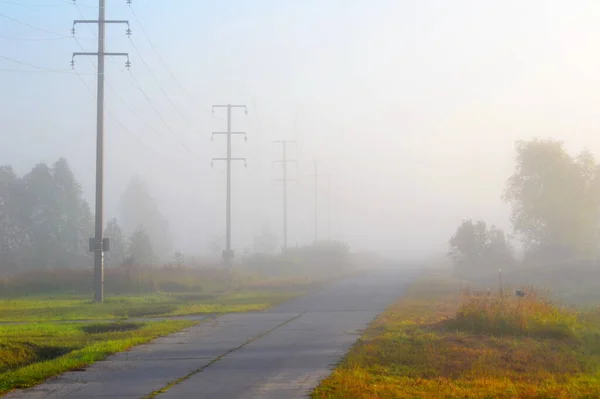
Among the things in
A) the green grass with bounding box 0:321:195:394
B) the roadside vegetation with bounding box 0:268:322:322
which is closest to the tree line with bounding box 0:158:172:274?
the roadside vegetation with bounding box 0:268:322:322

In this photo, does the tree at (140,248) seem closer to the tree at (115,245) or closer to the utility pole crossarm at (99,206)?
the tree at (115,245)

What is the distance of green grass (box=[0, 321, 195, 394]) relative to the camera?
1430cm

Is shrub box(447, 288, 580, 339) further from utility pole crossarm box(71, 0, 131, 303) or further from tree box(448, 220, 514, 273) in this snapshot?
tree box(448, 220, 514, 273)

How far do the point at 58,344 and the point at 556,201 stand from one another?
227ft

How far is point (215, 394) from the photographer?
1213 cm

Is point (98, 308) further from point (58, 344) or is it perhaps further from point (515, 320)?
point (515, 320)

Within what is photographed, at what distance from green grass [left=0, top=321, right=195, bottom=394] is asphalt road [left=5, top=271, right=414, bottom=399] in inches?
17.4

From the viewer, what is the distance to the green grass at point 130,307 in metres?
27.6

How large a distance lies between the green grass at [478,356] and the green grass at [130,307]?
782 cm

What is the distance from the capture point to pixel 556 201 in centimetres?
7938

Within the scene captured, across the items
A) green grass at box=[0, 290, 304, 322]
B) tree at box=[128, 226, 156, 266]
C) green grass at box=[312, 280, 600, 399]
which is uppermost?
tree at box=[128, 226, 156, 266]

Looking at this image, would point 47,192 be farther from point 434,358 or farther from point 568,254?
point 434,358

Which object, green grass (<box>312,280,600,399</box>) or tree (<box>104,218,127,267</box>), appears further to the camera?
tree (<box>104,218,127,267</box>)

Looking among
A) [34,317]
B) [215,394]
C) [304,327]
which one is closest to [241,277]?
[34,317]
